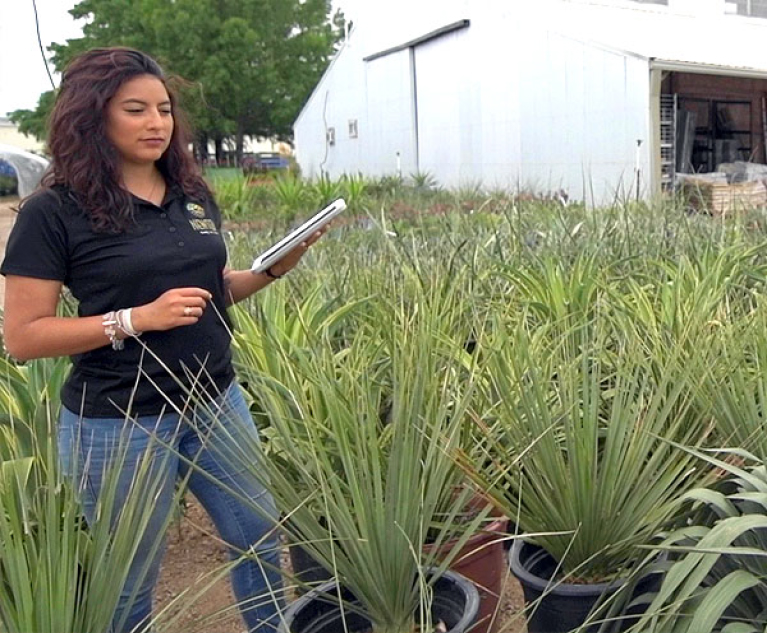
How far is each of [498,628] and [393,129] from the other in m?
15.4

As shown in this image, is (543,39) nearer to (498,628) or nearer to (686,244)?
(686,244)

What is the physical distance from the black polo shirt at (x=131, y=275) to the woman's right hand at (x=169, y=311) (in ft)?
0.21

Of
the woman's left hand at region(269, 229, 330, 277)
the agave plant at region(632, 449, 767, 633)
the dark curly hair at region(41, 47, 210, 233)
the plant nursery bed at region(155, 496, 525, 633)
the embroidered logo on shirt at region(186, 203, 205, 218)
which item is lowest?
the plant nursery bed at region(155, 496, 525, 633)

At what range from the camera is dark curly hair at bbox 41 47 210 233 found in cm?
165

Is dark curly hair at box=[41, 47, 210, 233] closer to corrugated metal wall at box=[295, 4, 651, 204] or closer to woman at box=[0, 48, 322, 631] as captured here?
woman at box=[0, 48, 322, 631]

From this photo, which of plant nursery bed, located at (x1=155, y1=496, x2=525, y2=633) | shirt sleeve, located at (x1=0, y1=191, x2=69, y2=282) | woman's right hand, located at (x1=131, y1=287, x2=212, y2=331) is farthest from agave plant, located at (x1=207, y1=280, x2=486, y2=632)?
plant nursery bed, located at (x1=155, y1=496, x2=525, y2=633)

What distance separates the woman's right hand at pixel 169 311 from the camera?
161 centimetres

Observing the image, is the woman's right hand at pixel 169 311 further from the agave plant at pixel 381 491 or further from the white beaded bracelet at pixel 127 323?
the agave plant at pixel 381 491

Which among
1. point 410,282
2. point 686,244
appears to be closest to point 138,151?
point 410,282

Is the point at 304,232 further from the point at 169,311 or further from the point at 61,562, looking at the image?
the point at 61,562

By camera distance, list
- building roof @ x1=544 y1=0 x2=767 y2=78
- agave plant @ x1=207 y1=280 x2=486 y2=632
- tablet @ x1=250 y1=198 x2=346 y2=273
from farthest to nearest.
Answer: building roof @ x1=544 y1=0 x2=767 y2=78 < tablet @ x1=250 y1=198 x2=346 y2=273 < agave plant @ x1=207 y1=280 x2=486 y2=632

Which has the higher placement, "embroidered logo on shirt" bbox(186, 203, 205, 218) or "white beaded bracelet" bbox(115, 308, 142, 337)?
"embroidered logo on shirt" bbox(186, 203, 205, 218)

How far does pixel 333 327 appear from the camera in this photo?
9.64ft

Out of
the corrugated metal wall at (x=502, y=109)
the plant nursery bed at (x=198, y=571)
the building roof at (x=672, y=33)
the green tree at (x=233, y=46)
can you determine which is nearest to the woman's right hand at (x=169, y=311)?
→ the plant nursery bed at (x=198, y=571)
